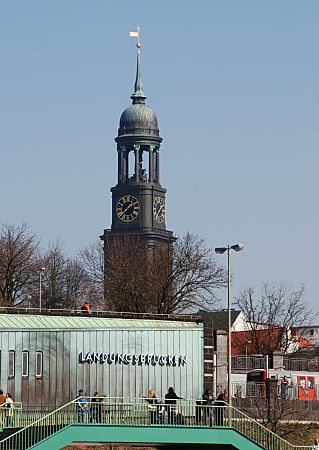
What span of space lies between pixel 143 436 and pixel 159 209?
11379cm

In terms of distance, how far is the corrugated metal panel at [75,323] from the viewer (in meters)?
58.9

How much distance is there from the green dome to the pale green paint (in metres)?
110

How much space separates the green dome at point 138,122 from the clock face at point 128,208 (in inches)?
311

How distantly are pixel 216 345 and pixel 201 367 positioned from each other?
1013cm

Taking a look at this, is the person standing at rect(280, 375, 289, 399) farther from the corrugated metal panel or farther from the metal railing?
the metal railing

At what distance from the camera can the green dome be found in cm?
16012

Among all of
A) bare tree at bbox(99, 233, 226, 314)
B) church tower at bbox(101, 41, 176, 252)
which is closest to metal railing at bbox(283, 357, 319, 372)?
bare tree at bbox(99, 233, 226, 314)

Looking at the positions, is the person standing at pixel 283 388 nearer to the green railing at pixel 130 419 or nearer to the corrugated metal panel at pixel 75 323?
the corrugated metal panel at pixel 75 323

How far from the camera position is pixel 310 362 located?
9356 cm

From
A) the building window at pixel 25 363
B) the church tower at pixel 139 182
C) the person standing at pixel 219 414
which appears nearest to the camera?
the person standing at pixel 219 414

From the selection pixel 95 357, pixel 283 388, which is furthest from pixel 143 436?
pixel 283 388

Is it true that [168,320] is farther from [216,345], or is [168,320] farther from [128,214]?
[128,214]

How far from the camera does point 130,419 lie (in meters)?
50.4

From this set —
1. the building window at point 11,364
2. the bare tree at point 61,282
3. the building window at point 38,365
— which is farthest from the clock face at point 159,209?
the building window at point 11,364
